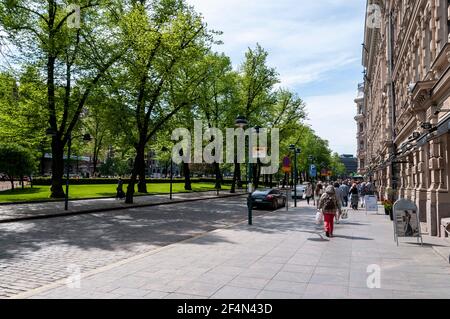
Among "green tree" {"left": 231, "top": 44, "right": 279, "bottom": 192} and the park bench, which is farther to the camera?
"green tree" {"left": 231, "top": 44, "right": 279, "bottom": 192}

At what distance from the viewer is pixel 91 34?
26.8 m

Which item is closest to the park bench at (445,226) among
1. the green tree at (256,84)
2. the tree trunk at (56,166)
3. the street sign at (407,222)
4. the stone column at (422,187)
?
the street sign at (407,222)

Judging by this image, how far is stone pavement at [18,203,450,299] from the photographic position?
20.6 ft

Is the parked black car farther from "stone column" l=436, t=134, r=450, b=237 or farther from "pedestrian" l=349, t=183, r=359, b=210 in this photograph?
"stone column" l=436, t=134, r=450, b=237

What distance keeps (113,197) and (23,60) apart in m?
12.3

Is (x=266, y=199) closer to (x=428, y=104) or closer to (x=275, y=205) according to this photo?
(x=275, y=205)

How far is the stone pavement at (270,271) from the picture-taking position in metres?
6.29

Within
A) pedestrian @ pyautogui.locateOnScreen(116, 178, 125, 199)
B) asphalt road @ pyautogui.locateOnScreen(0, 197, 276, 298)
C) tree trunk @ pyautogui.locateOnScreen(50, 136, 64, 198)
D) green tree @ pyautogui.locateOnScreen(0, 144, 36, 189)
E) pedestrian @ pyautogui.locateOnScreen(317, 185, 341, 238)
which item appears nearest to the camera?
asphalt road @ pyautogui.locateOnScreen(0, 197, 276, 298)

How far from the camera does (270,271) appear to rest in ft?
25.7

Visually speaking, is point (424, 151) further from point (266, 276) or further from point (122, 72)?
point (122, 72)

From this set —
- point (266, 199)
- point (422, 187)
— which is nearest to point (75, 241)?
point (422, 187)

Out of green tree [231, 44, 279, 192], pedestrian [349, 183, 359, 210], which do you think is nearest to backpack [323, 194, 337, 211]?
pedestrian [349, 183, 359, 210]

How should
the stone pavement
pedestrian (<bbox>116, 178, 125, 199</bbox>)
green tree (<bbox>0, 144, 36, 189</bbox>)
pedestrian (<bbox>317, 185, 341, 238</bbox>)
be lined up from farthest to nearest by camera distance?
1. green tree (<bbox>0, 144, 36, 189</bbox>)
2. pedestrian (<bbox>116, 178, 125, 199</bbox>)
3. pedestrian (<bbox>317, 185, 341, 238</bbox>)
4. the stone pavement

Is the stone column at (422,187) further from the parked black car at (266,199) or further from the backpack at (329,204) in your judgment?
the parked black car at (266,199)
